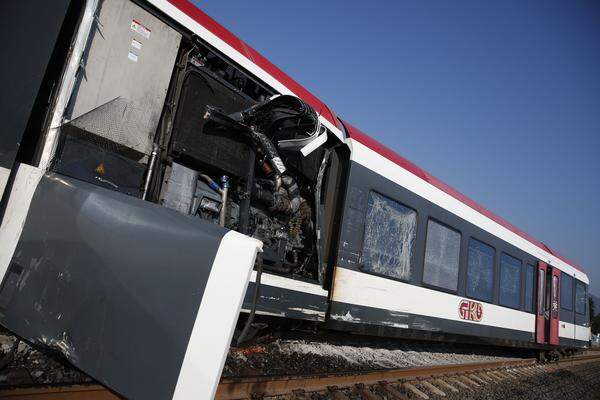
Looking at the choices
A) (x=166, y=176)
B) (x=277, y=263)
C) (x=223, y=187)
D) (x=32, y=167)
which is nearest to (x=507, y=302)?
(x=277, y=263)

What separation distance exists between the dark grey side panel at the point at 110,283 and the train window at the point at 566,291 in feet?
40.0

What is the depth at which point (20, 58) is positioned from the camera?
2434mm

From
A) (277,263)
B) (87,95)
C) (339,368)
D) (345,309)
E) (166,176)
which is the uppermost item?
(87,95)

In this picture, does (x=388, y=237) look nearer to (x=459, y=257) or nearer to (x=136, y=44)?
(x=459, y=257)

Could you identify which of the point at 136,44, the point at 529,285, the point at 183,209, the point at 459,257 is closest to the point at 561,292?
the point at 529,285

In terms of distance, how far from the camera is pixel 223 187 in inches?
156

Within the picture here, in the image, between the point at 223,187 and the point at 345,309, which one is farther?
the point at 345,309

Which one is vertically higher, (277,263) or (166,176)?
(166,176)

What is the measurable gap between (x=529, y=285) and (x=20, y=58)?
1026 centimetres

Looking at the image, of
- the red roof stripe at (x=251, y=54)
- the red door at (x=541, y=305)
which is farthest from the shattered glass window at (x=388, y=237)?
the red door at (x=541, y=305)

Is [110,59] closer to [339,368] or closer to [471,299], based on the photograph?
[339,368]

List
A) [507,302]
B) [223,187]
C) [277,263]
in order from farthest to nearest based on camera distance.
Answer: [507,302] < [277,263] < [223,187]

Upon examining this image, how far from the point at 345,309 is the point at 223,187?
83.9 inches

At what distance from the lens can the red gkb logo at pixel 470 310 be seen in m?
7.13
